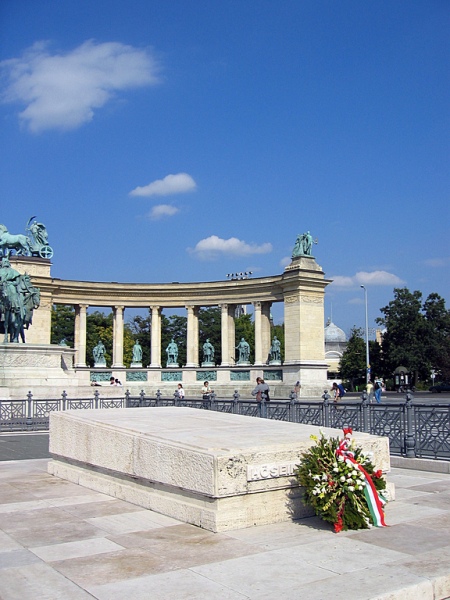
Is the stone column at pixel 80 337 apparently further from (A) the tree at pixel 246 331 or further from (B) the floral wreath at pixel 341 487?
(B) the floral wreath at pixel 341 487

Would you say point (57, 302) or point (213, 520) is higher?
point (57, 302)

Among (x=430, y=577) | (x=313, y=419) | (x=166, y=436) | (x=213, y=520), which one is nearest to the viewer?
(x=430, y=577)

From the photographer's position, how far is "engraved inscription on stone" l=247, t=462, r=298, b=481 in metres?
7.71

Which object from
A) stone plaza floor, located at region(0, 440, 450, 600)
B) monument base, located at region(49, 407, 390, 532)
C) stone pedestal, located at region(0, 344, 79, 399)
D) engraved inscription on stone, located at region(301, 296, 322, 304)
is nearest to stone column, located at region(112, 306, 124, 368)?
engraved inscription on stone, located at region(301, 296, 322, 304)

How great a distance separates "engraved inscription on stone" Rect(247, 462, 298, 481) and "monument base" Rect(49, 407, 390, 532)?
12 mm

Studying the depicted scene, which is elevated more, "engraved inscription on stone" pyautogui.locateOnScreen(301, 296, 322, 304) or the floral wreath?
"engraved inscription on stone" pyautogui.locateOnScreen(301, 296, 322, 304)

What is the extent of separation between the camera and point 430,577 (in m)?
5.84

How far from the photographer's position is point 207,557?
21.3ft

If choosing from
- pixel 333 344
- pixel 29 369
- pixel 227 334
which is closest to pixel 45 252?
pixel 227 334

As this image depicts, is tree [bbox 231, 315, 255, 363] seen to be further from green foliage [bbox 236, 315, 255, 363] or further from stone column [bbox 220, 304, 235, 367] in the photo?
stone column [bbox 220, 304, 235, 367]

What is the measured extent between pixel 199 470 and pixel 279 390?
41.6 meters

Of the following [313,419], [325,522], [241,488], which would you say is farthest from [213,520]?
[313,419]

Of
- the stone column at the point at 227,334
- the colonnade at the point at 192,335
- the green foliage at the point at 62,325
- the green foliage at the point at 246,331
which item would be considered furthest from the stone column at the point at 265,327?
the green foliage at the point at 62,325

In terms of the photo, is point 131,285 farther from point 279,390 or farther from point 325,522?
point 325,522
